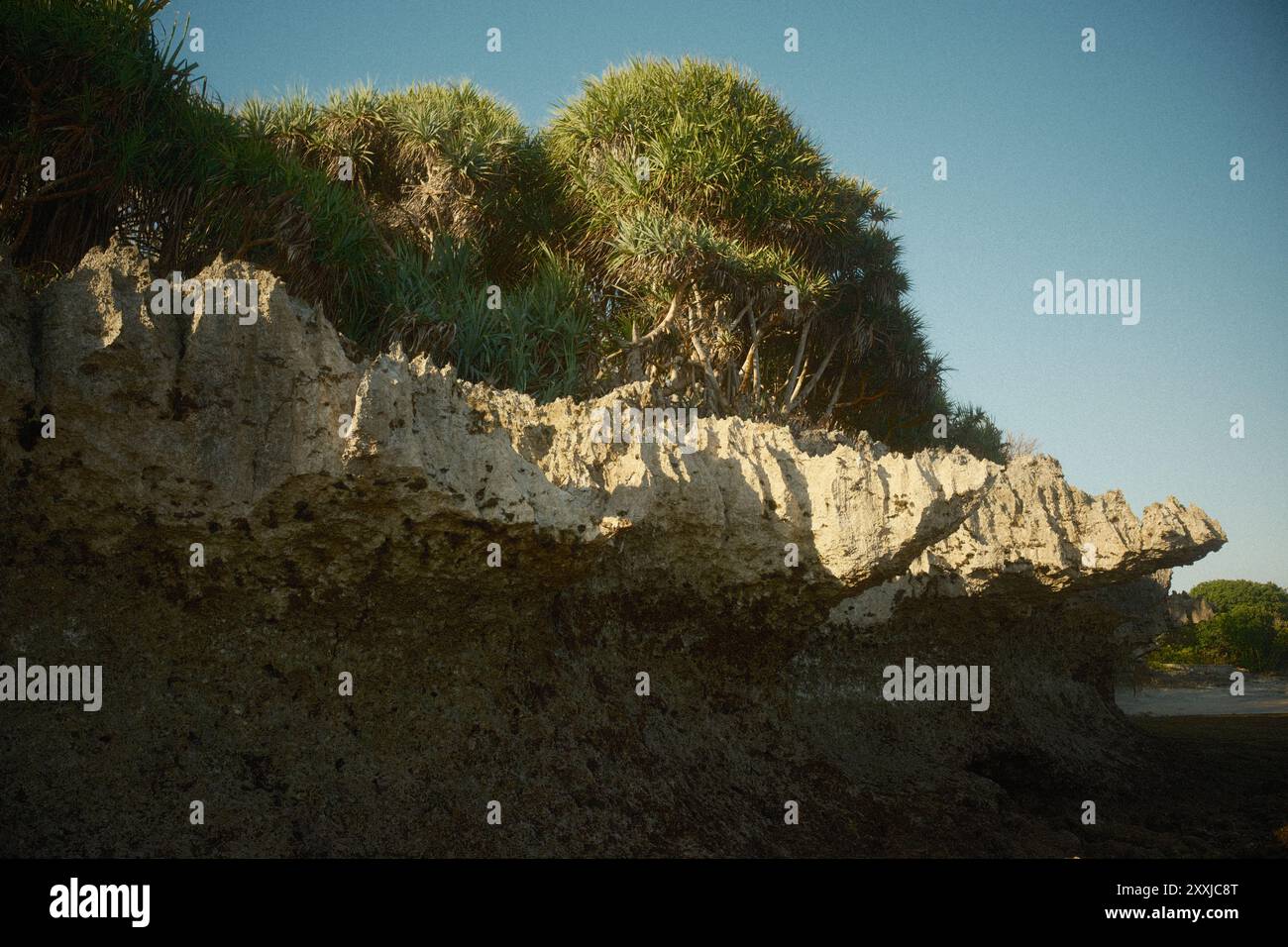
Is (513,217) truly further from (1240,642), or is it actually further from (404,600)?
(1240,642)

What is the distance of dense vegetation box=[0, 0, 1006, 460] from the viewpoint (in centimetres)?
866

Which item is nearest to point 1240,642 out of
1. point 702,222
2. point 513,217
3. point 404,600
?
point 702,222

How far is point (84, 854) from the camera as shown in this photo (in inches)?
176

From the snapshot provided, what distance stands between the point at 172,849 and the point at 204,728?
2.12 ft

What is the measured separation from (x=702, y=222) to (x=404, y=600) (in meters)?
9.73

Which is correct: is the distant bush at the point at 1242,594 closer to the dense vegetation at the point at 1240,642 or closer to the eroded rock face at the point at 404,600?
the dense vegetation at the point at 1240,642

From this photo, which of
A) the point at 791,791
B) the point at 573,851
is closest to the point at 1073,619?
the point at 791,791

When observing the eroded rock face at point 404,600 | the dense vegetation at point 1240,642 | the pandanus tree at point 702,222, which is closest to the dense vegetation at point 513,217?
the pandanus tree at point 702,222

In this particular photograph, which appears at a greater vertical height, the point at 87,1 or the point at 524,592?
the point at 87,1

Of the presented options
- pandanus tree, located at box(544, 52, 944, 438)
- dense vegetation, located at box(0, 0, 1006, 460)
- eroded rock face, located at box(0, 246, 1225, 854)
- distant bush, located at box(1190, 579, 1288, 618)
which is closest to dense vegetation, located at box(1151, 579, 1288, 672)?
distant bush, located at box(1190, 579, 1288, 618)

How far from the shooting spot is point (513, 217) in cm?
1462

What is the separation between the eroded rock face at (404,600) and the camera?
4.70m

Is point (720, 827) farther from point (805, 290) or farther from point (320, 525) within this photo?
point (805, 290)

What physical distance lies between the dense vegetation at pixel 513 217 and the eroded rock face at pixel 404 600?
185 inches
